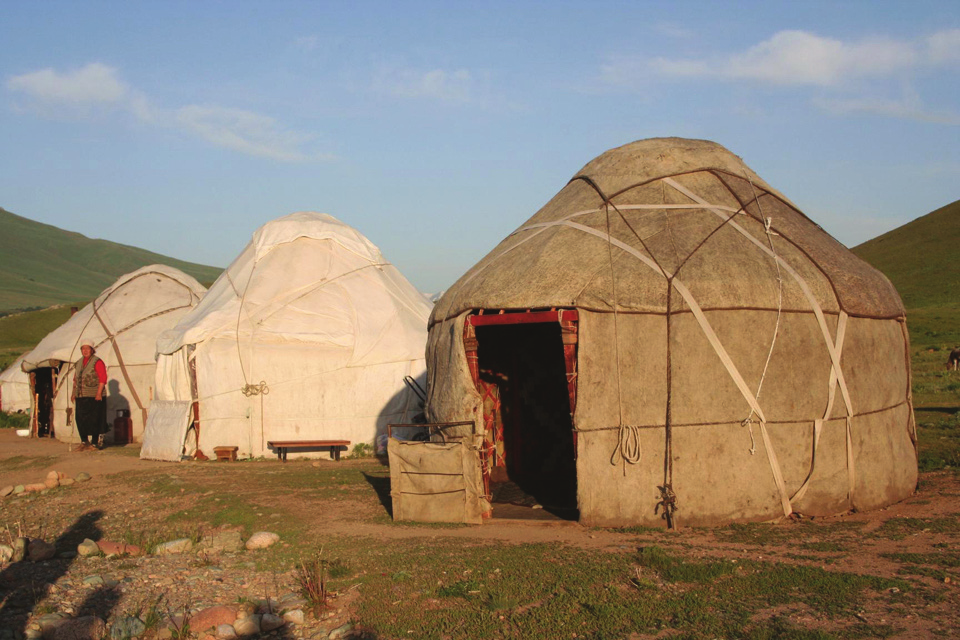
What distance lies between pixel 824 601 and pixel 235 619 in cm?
357

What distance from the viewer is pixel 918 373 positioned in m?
20.7

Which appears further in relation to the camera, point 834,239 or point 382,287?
point 382,287

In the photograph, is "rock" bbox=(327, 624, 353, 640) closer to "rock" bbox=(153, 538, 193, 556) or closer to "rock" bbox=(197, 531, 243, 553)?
"rock" bbox=(197, 531, 243, 553)

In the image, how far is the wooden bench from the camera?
12.6 meters

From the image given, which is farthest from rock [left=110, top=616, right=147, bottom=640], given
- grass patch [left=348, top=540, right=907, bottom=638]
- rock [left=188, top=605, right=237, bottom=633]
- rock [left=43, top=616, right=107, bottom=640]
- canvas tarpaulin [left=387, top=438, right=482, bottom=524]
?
canvas tarpaulin [left=387, top=438, right=482, bottom=524]

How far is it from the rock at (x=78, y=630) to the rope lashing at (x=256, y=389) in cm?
785

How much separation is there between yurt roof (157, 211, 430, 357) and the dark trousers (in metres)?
1.59

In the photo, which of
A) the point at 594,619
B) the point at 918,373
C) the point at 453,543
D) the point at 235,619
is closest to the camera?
the point at 594,619

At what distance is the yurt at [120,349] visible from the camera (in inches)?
626

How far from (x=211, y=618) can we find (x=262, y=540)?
203 cm

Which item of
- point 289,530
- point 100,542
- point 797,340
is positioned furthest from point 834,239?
point 100,542

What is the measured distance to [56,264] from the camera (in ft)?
477

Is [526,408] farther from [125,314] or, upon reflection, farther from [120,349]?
[125,314]

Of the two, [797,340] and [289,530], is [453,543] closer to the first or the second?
[289,530]
